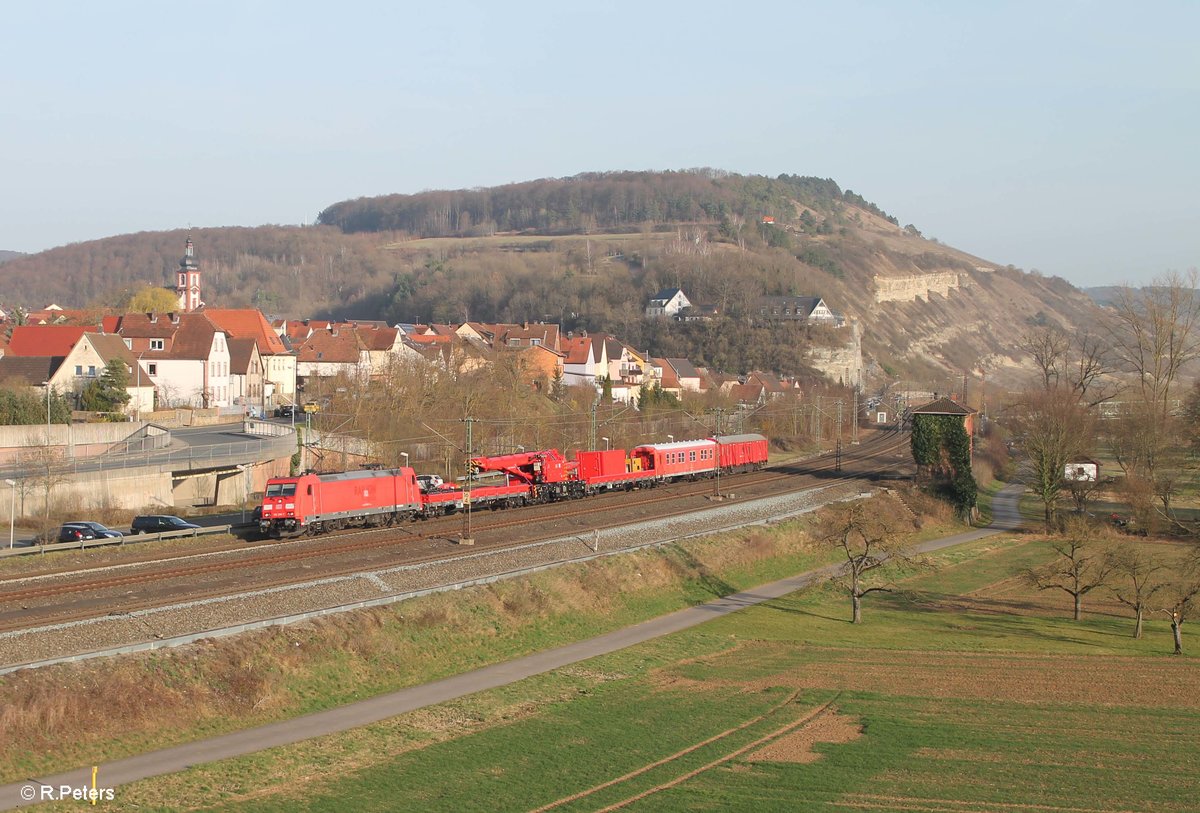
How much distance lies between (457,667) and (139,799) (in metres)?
11.7

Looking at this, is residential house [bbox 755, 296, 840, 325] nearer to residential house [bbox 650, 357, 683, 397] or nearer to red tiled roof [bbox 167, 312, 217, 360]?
residential house [bbox 650, 357, 683, 397]

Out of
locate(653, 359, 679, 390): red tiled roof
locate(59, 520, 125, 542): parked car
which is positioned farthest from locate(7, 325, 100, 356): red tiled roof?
locate(653, 359, 679, 390): red tiled roof

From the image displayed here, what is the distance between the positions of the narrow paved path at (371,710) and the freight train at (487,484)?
33.4 feet

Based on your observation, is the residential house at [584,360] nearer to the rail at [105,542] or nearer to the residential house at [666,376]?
the residential house at [666,376]

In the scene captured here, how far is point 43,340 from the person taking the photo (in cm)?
7662

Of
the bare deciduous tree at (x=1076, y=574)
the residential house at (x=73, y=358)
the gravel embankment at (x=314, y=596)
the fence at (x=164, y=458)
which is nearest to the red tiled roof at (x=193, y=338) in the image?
the residential house at (x=73, y=358)

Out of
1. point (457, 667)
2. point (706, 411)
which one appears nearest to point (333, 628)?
point (457, 667)

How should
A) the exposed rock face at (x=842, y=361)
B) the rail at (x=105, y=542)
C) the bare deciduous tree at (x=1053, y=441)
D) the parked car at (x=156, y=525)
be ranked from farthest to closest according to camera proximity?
the exposed rock face at (x=842, y=361), the bare deciduous tree at (x=1053, y=441), the parked car at (x=156, y=525), the rail at (x=105, y=542)

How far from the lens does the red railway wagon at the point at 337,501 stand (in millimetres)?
41000

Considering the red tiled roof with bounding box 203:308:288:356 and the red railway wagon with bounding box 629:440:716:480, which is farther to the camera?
the red tiled roof with bounding box 203:308:288:356

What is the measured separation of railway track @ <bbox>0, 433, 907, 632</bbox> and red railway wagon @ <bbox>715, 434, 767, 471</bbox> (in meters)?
15.2

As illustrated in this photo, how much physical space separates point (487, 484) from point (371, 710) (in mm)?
24817

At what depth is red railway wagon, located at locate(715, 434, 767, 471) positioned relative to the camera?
71.2 m

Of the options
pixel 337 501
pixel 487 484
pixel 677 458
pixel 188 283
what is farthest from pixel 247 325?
pixel 337 501
